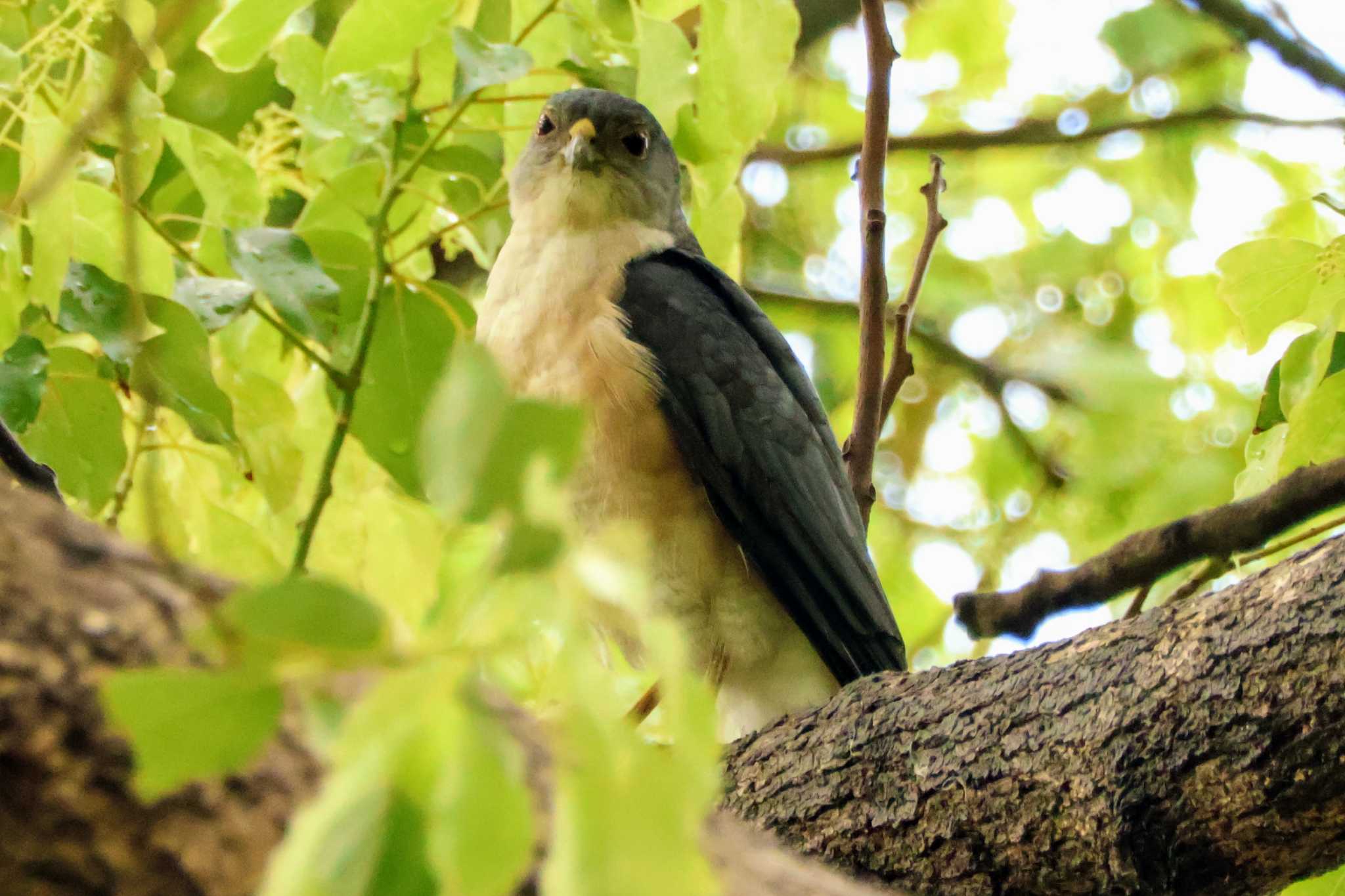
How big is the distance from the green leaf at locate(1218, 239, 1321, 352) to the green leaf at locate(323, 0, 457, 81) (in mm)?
1550

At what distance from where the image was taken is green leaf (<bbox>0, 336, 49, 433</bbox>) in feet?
7.49

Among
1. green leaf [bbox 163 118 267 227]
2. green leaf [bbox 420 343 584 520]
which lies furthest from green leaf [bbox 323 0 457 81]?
green leaf [bbox 420 343 584 520]

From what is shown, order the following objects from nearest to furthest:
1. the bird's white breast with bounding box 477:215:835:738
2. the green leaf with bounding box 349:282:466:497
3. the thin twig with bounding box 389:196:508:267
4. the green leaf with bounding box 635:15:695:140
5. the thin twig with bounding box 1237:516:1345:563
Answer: the thin twig with bounding box 1237:516:1345:563 → the green leaf with bounding box 635:15:695:140 → the green leaf with bounding box 349:282:466:497 → the thin twig with bounding box 389:196:508:267 → the bird's white breast with bounding box 477:215:835:738

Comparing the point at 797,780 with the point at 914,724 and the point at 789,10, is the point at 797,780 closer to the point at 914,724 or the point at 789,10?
the point at 914,724

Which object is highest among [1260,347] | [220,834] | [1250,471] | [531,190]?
[531,190]

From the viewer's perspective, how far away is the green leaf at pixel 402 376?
2.83 m

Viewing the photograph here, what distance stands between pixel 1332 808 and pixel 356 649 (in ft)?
5.66

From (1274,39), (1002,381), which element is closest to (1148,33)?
(1274,39)

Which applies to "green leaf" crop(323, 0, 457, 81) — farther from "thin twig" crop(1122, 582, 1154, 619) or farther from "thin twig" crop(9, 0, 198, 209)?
"thin twig" crop(1122, 582, 1154, 619)

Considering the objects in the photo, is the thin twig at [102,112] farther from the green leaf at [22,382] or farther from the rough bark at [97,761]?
the rough bark at [97,761]

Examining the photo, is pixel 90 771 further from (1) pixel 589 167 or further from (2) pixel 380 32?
(1) pixel 589 167

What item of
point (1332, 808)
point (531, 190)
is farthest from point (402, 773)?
point (531, 190)

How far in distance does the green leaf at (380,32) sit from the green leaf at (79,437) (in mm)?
759

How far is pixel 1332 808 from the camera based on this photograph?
2066mm
